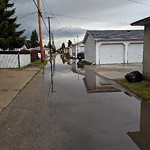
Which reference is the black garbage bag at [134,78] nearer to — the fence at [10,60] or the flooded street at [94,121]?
the flooded street at [94,121]

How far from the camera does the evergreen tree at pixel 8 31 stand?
2460 centimetres

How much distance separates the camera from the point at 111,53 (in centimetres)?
2756

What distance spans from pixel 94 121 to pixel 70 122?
0.66 m

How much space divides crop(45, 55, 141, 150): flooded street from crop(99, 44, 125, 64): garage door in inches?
707

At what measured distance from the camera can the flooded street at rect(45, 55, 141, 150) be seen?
4.62 m

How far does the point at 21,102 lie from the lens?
28.1 feet

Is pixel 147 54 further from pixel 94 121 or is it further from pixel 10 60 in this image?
pixel 10 60

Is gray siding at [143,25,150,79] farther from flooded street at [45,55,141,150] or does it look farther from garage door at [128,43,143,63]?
garage door at [128,43,143,63]

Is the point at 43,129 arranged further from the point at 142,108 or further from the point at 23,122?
the point at 142,108

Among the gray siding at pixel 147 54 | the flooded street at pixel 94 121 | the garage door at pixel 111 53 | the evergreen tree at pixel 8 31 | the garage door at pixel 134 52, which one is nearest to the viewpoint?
the flooded street at pixel 94 121

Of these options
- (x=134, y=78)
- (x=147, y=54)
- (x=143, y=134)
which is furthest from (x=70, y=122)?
(x=147, y=54)

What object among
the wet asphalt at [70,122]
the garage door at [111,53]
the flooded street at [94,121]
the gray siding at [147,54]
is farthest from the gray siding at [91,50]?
the wet asphalt at [70,122]

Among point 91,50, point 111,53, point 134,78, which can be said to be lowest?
point 134,78

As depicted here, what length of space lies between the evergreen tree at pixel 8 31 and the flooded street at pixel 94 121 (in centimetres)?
1744
